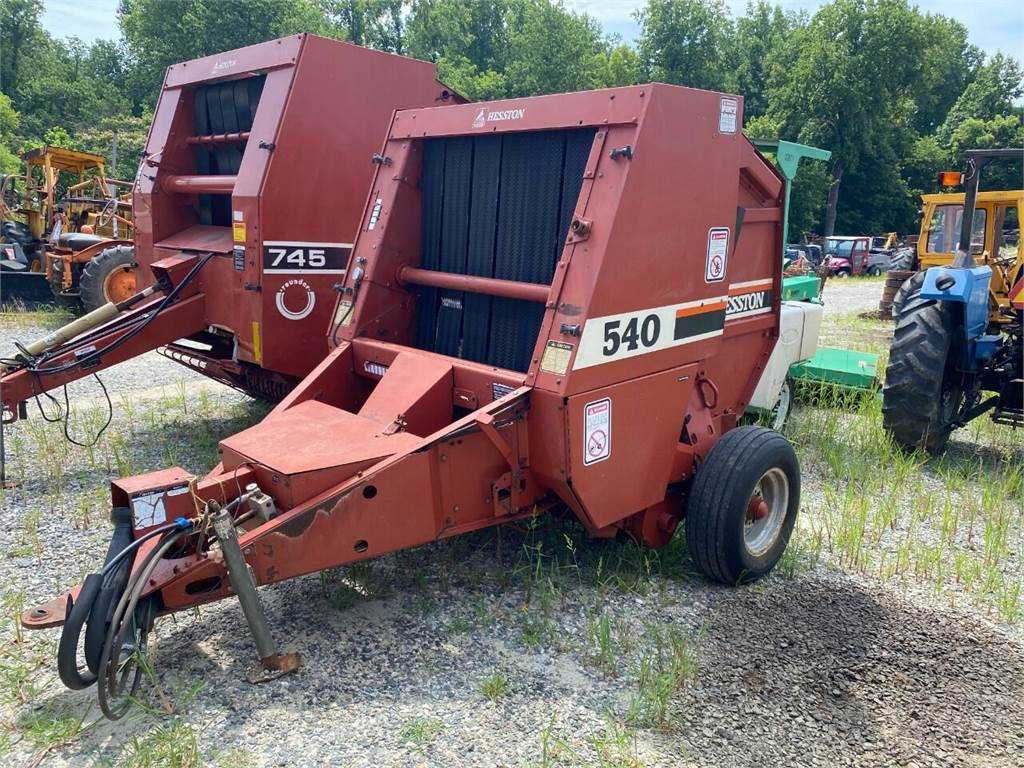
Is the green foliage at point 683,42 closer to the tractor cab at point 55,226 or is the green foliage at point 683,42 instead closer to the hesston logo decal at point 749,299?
the tractor cab at point 55,226

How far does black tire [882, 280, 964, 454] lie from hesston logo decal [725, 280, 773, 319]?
1813mm

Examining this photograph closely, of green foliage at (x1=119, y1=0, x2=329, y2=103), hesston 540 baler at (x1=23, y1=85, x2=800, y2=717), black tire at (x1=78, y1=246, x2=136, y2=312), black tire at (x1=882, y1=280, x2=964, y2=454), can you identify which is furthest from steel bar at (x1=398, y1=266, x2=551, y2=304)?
green foliage at (x1=119, y1=0, x2=329, y2=103)

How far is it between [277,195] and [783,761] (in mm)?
4208

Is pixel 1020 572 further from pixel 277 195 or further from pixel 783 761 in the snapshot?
pixel 277 195

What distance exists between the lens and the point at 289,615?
343 centimetres

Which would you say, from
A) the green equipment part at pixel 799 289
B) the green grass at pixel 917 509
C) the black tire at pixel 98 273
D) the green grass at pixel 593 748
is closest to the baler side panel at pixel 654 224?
the green grass at pixel 593 748

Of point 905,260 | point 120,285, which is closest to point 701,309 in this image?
point 120,285

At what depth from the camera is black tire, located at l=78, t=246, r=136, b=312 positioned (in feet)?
33.6

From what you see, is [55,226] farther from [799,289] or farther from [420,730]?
[420,730]

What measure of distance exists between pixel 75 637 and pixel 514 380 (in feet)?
6.03

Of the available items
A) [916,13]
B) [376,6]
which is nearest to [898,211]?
[916,13]

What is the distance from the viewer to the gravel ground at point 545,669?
2.69 meters

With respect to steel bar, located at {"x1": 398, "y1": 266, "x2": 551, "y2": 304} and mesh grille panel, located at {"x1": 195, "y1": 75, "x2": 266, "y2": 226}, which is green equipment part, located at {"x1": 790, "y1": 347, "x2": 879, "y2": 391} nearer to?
steel bar, located at {"x1": 398, "y1": 266, "x2": 551, "y2": 304}

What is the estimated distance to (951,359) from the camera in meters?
6.03
